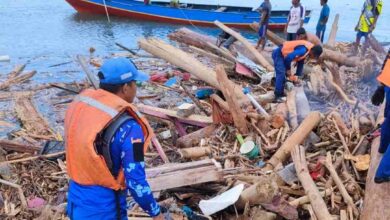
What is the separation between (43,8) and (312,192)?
28502mm

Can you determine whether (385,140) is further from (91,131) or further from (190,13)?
(190,13)

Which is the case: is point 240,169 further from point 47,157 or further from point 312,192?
point 47,157

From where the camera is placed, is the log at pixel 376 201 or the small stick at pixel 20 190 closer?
the log at pixel 376 201

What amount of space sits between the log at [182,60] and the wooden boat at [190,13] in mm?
14076

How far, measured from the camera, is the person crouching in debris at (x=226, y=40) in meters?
12.8

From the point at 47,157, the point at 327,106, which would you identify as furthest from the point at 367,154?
the point at 47,157

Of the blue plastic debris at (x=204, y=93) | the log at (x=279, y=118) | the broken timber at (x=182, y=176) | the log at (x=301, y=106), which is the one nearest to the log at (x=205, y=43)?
the blue plastic debris at (x=204, y=93)

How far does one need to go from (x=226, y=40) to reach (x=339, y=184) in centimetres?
857

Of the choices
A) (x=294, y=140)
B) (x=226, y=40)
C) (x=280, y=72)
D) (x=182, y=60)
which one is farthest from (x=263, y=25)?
(x=294, y=140)

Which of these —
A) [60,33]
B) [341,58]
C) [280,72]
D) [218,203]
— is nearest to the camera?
[218,203]

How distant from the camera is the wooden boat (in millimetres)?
24078

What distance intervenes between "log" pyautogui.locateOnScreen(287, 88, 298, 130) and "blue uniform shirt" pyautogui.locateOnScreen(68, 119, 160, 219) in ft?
13.8

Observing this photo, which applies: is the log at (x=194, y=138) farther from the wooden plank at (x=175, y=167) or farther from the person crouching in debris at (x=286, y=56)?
the person crouching in debris at (x=286, y=56)

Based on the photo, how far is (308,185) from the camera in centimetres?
494
